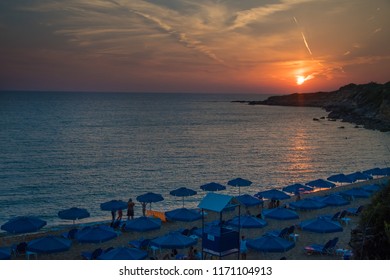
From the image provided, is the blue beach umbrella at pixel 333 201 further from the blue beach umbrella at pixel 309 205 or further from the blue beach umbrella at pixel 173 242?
the blue beach umbrella at pixel 173 242

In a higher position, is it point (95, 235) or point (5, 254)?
point (95, 235)

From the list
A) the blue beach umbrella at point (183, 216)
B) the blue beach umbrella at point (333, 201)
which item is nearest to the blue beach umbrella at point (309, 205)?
the blue beach umbrella at point (333, 201)

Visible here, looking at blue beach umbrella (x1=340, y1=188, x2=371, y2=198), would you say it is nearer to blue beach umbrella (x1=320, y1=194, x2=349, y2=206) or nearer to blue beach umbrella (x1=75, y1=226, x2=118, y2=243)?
blue beach umbrella (x1=320, y1=194, x2=349, y2=206)

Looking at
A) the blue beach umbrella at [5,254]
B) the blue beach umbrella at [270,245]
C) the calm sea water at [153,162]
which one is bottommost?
the calm sea water at [153,162]

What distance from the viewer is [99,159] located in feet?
178

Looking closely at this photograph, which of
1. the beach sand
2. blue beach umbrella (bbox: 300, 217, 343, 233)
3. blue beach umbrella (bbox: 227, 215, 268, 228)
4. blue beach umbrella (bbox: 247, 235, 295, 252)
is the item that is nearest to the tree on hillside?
blue beach umbrella (bbox: 247, 235, 295, 252)

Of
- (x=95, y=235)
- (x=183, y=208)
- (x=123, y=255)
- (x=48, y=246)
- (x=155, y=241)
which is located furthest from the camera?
(x=183, y=208)

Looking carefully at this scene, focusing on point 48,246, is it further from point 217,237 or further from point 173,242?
point 217,237

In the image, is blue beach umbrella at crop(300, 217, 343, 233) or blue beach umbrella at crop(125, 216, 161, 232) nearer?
blue beach umbrella at crop(300, 217, 343, 233)

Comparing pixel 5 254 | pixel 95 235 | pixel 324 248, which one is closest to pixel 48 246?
pixel 5 254

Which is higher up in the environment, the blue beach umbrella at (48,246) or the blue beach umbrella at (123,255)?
the blue beach umbrella at (123,255)

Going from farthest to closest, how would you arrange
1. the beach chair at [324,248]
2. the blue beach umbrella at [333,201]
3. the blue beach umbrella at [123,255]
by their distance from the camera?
the blue beach umbrella at [333,201] < the beach chair at [324,248] < the blue beach umbrella at [123,255]
